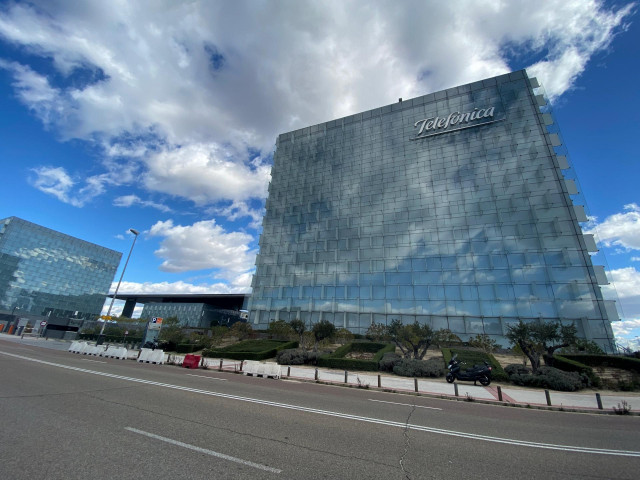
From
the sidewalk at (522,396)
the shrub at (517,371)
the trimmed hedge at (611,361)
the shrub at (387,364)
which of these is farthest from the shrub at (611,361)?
the shrub at (387,364)

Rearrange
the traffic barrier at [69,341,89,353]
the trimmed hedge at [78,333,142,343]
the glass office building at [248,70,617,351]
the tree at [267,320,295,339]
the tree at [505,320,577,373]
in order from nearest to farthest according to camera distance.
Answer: the tree at [505,320,577,373] < the traffic barrier at [69,341,89,353] < the glass office building at [248,70,617,351] < the tree at [267,320,295,339] < the trimmed hedge at [78,333,142,343]

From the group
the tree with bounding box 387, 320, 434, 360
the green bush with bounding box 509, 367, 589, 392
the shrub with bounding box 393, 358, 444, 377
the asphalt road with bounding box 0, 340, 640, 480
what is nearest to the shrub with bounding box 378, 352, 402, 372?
the shrub with bounding box 393, 358, 444, 377

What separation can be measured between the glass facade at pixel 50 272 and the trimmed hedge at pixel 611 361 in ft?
406

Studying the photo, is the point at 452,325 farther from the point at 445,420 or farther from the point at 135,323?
the point at 135,323

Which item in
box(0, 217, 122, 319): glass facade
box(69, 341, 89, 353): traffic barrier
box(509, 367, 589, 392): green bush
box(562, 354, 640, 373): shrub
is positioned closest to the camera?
box(509, 367, 589, 392): green bush

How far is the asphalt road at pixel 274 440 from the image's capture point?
439 cm

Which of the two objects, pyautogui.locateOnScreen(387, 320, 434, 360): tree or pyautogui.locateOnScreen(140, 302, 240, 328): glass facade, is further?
pyautogui.locateOnScreen(140, 302, 240, 328): glass facade

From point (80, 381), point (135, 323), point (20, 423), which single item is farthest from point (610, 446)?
point (135, 323)

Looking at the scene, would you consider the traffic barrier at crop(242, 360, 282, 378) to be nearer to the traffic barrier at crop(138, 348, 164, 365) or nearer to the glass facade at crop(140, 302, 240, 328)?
the traffic barrier at crop(138, 348, 164, 365)

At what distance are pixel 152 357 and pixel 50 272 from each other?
397 ft

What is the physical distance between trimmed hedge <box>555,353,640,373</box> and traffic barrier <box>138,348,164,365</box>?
36743 millimetres

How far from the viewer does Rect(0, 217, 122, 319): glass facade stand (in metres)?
96.7

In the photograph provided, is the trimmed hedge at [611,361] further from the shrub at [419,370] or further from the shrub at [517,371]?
the shrub at [419,370]

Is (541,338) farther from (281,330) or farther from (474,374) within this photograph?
(281,330)
